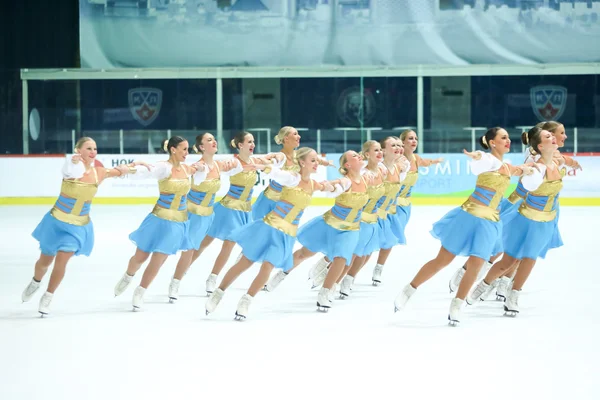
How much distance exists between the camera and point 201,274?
29.0 feet

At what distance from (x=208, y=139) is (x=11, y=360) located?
2.53 m

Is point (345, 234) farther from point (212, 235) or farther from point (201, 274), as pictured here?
point (201, 274)

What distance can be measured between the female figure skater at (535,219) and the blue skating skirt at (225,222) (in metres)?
2.25

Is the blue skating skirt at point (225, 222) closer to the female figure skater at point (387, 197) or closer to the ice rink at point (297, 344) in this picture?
the ice rink at point (297, 344)

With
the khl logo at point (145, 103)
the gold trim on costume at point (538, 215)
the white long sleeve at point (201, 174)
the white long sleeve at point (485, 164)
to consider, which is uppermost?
the khl logo at point (145, 103)

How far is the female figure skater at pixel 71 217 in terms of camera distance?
21.2 feet

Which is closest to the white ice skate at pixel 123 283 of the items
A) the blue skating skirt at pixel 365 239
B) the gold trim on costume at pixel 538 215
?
the blue skating skirt at pixel 365 239

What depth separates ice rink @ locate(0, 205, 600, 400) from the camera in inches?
181

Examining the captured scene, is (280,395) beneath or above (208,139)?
beneath

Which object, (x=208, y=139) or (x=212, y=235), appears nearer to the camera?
(x=208, y=139)

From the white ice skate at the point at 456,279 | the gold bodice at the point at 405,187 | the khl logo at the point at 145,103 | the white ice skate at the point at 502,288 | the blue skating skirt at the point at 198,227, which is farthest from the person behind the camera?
the khl logo at the point at 145,103

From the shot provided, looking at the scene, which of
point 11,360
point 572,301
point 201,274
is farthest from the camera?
point 201,274

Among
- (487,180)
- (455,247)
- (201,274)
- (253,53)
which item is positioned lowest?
(201,274)

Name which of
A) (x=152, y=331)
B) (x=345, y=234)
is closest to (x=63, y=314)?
(x=152, y=331)
